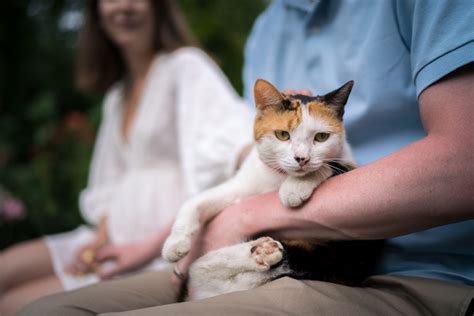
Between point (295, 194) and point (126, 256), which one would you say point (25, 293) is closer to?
point (126, 256)

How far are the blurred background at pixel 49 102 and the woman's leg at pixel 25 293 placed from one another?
1061 millimetres

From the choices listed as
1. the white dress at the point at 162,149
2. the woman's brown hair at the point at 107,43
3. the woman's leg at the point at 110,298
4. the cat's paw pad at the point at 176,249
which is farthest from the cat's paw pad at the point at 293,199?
the woman's brown hair at the point at 107,43

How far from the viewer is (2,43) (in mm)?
4062

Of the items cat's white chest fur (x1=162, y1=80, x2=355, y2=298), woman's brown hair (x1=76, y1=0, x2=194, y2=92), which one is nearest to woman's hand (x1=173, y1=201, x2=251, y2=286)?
cat's white chest fur (x1=162, y1=80, x2=355, y2=298)

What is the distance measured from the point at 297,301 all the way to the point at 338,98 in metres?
0.38

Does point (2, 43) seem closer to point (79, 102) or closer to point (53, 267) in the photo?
point (79, 102)

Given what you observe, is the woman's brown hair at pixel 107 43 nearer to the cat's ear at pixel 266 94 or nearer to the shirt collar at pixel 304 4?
the shirt collar at pixel 304 4

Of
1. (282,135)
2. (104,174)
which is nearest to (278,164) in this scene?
(282,135)

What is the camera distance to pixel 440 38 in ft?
2.58

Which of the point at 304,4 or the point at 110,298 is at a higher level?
the point at 304,4

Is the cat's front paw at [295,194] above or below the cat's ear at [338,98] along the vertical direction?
below

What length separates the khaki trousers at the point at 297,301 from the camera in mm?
801

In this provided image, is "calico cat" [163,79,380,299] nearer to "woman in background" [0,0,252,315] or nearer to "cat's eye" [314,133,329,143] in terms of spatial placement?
"cat's eye" [314,133,329,143]

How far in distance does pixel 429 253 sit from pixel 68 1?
12.7ft
